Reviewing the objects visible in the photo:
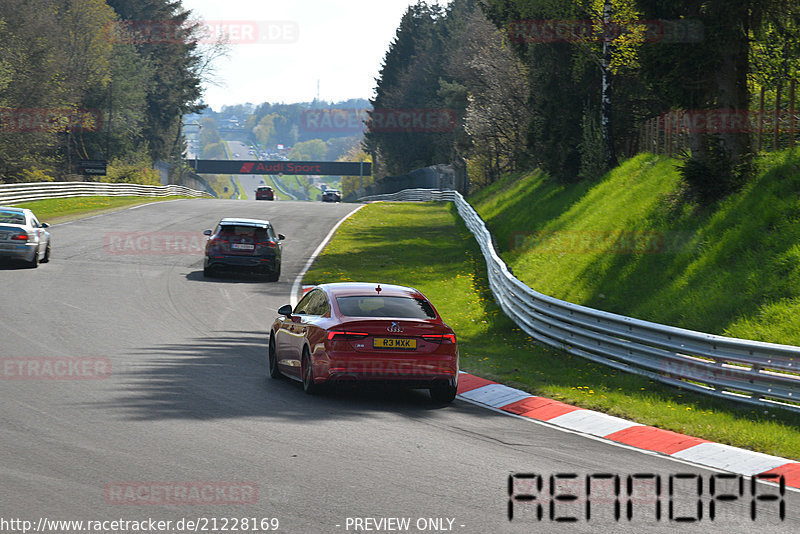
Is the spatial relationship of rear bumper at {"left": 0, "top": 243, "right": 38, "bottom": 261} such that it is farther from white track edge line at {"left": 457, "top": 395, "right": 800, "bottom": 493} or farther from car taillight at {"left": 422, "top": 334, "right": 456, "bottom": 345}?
car taillight at {"left": 422, "top": 334, "right": 456, "bottom": 345}

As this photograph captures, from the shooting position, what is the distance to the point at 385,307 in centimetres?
1215

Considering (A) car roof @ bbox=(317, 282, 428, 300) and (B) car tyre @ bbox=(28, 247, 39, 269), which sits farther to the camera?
(B) car tyre @ bbox=(28, 247, 39, 269)

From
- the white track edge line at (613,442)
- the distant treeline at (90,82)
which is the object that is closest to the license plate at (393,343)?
the white track edge line at (613,442)

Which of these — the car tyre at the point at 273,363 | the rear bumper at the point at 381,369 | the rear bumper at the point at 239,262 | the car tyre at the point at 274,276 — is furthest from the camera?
the car tyre at the point at 274,276

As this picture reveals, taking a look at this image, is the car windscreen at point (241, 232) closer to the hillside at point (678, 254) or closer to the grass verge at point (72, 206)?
the hillside at point (678, 254)

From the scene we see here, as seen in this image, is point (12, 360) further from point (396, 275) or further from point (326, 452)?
point (396, 275)

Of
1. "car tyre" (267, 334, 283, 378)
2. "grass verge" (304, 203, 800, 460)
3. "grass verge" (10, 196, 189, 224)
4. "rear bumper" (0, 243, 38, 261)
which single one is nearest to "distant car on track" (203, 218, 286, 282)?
"grass verge" (304, 203, 800, 460)

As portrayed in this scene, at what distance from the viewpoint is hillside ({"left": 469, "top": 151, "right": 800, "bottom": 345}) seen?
14758 mm

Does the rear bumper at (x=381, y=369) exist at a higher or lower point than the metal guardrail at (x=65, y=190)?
lower

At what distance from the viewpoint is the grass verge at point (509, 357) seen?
34.4 feet

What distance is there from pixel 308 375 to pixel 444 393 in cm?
163

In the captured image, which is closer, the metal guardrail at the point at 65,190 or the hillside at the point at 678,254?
the hillside at the point at 678,254

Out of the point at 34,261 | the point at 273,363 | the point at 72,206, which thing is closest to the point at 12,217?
the point at 34,261

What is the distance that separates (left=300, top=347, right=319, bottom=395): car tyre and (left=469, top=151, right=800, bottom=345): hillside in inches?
240
